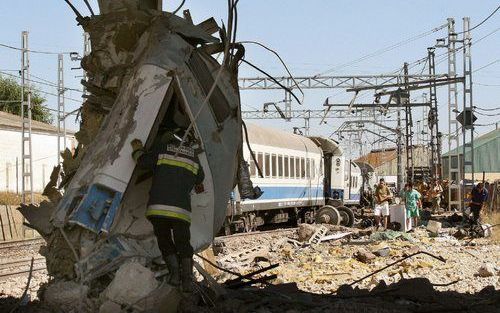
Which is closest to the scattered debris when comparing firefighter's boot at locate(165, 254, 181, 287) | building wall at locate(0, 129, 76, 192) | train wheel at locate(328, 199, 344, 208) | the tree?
firefighter's boot at locate(165, 254, 181, 287)

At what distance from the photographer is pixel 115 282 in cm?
471

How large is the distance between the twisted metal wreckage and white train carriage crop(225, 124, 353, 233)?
45.9 ft

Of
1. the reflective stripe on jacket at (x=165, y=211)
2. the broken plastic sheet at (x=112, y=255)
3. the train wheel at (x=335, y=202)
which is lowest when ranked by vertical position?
the train wheel at (x=335, y=202)

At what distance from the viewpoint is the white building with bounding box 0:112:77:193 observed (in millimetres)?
47094

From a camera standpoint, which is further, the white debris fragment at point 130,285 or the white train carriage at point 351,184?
the white train carriage at point 351,184

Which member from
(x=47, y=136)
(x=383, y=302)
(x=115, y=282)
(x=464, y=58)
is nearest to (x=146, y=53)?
(x=115, y=282)

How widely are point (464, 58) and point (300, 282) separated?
17.7 m

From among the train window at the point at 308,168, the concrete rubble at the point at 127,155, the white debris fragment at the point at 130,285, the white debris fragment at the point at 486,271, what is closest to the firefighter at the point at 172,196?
the concrete rubble at the point at 127,155

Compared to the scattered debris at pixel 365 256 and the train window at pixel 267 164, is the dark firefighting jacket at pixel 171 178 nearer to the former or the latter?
the scattered debris at pixel 365 256

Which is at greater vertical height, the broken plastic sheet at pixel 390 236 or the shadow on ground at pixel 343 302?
the shadow on ground at pixel 343 302

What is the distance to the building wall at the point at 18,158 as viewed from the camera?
154 ft

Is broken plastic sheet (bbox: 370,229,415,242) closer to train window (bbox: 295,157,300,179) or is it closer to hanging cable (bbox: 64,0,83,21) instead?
train window (bbox: 295,157,300,179)

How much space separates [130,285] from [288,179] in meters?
21.7

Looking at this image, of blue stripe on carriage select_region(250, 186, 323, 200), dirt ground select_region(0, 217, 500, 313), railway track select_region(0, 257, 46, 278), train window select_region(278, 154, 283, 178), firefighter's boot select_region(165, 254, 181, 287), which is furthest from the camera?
train window select_region(278, 154, 283, 178)
